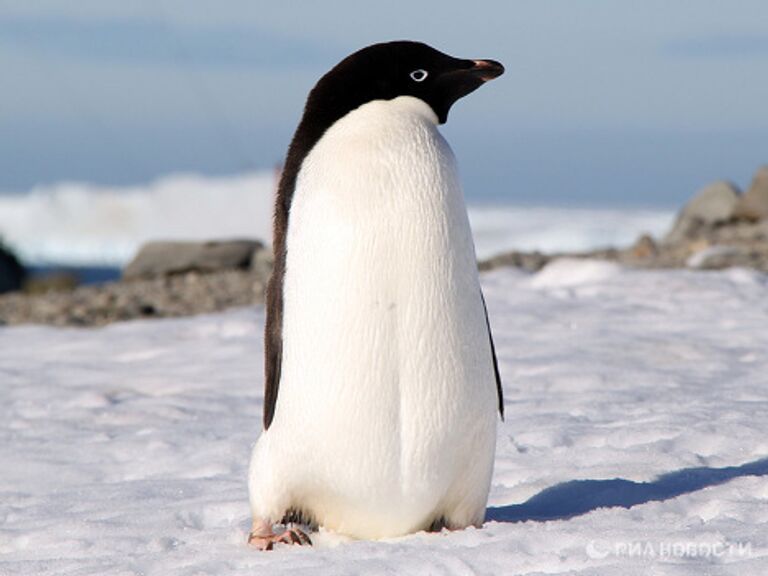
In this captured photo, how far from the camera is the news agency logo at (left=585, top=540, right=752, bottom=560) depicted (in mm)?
3852

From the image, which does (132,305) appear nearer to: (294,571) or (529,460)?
(529,460)

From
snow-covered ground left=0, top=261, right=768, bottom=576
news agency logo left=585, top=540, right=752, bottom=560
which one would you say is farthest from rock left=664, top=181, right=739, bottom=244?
news agency logo left=585, top=540, right=752, bottom=560

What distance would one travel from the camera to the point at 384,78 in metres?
4.09

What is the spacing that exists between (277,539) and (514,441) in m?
1.86

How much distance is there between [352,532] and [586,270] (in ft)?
22.3

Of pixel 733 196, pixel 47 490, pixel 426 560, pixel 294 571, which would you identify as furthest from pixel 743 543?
pixel 733 196

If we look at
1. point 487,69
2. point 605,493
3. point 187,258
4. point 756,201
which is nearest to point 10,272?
point 187,258

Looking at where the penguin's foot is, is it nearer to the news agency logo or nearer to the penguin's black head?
the news agency logo

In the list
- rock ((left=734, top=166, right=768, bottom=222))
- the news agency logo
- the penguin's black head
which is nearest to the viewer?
the news agency logo

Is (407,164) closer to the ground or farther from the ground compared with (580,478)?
farther from the ground

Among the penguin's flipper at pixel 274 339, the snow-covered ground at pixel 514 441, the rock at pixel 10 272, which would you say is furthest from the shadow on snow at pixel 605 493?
the rock at pixel 10 272

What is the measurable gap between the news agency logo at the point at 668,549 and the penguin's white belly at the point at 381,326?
486mm

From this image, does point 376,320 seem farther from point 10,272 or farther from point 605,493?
point 10,272

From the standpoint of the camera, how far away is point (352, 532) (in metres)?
4.23
